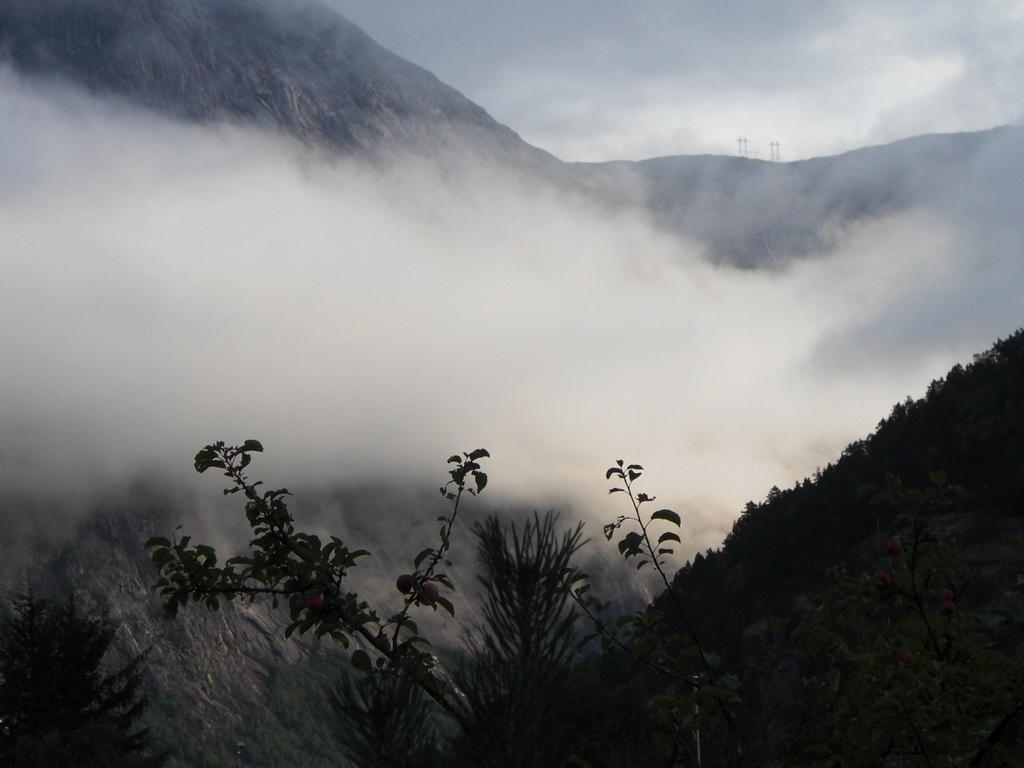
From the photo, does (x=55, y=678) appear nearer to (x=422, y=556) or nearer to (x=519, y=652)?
(x=422, y=556)

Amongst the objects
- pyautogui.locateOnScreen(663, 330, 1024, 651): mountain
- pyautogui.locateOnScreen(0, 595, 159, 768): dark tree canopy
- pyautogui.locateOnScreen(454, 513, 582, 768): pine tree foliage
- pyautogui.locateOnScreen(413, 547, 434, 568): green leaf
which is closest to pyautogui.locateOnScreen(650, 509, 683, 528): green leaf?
pyautogui.locateOnScreen(413, 547, 434, 568): green leaf

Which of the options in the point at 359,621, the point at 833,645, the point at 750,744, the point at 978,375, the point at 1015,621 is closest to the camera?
the point at 750,744

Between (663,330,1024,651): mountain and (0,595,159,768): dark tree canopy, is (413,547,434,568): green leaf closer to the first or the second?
(0,595,159,768): dark tree canopy

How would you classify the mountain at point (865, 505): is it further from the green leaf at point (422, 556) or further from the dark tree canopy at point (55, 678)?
the green leaf at point (422, 556)

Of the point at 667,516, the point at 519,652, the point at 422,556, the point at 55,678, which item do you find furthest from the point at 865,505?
the point at 519,652

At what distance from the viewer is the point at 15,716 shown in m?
43.3

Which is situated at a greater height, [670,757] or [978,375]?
[978,375]

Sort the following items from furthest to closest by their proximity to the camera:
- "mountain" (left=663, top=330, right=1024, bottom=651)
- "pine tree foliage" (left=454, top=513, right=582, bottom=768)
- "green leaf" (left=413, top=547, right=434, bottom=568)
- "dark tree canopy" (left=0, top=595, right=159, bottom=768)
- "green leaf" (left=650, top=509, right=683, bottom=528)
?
"mountain" (left=663, top=330, right=1024, bottom=651), "dark tree canopy" (left=0, top=595, right=159, bottom=768), "green leaf" (left=650, top=509, right=683, bottom=528), "green leaf" (left=413, top=547, right=434, bottom=568), "pine tree foliage" (left=454, top=513, right=582, bottom=768)

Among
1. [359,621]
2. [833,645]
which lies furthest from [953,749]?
[359,621]

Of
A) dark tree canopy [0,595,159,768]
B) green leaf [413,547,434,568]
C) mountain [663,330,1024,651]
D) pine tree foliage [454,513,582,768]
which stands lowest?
pine tree foliage [454,513,582,768]

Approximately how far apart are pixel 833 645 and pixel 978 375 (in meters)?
99.3

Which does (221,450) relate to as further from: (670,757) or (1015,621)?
(1015,621)

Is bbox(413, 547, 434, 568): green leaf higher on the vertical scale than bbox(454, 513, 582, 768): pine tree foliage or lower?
higher

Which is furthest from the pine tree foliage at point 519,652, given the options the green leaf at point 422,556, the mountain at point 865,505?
the mountain at point 865,505
